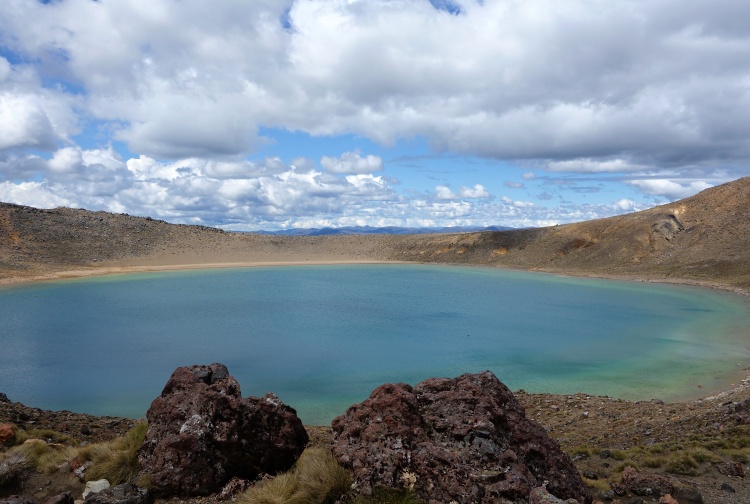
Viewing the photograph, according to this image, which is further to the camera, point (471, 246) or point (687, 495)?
point (471, 246)

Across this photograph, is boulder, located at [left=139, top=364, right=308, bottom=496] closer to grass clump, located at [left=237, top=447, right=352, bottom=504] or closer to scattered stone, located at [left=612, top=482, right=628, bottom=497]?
grass clump, located at [left=237, top=447, right=352, bottom=504]

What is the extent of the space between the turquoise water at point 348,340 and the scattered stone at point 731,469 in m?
8.83

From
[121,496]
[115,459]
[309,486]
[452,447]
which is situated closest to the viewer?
[309,486]

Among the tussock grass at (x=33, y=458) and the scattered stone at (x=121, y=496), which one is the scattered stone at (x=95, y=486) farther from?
the tussock grass at (x=33, y=458)

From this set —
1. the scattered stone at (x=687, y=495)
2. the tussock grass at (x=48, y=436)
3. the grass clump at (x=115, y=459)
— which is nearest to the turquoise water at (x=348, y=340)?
the tussock grass at (x=48, y=436)

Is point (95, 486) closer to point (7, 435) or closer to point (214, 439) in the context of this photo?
point (214, 439)

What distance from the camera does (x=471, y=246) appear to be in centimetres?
7969

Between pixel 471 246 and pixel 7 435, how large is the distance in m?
75.0

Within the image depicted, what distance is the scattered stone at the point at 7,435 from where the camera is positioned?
7.85 metres

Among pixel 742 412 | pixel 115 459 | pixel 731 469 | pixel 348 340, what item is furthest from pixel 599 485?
pixel 348 340

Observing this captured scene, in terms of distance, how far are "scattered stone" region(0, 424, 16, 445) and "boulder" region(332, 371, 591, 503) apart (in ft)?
19.2

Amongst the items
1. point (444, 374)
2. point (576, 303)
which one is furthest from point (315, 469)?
point (576, 303)

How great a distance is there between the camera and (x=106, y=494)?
17.6 feet

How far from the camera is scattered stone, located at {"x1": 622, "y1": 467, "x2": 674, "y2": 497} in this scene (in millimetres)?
6020
